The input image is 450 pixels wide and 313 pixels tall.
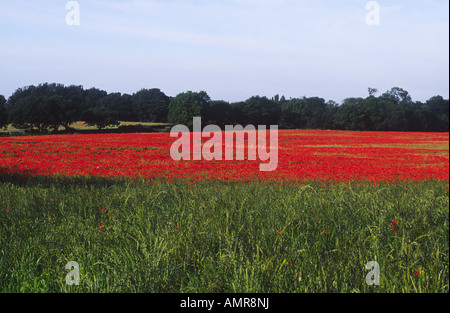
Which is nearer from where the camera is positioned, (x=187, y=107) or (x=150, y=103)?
(x=150, y=103)

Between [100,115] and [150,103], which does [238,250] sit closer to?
[150,103]

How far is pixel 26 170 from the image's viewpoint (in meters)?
10.1

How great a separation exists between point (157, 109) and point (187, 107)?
1.34 metres

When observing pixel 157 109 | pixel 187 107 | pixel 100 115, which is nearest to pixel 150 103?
pixel 157 109

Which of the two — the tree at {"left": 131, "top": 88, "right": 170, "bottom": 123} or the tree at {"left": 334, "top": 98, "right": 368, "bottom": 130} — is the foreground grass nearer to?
the tree at {"left": 131, "top": 88, "right": 170, "bottom": 123}

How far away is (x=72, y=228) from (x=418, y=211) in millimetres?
3790

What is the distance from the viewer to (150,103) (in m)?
8.00

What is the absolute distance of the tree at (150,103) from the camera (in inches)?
317

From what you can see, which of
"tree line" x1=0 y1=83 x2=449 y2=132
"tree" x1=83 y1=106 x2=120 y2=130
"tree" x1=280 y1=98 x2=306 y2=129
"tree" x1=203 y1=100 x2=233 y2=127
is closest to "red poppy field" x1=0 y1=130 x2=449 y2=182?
"tree line" x1=0 y1=83 x2=449 y2=132

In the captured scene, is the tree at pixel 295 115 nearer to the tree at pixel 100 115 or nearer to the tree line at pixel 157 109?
the tree line at pixel 157 109

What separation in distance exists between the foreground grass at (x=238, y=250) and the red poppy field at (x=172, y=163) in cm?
378

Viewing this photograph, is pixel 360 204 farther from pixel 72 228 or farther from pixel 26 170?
pixel 26 170

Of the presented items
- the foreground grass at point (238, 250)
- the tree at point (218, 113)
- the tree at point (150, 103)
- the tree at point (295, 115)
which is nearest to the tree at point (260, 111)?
the tree at point (218, 113)

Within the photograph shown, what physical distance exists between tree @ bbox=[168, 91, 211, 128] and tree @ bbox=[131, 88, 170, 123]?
19cm
